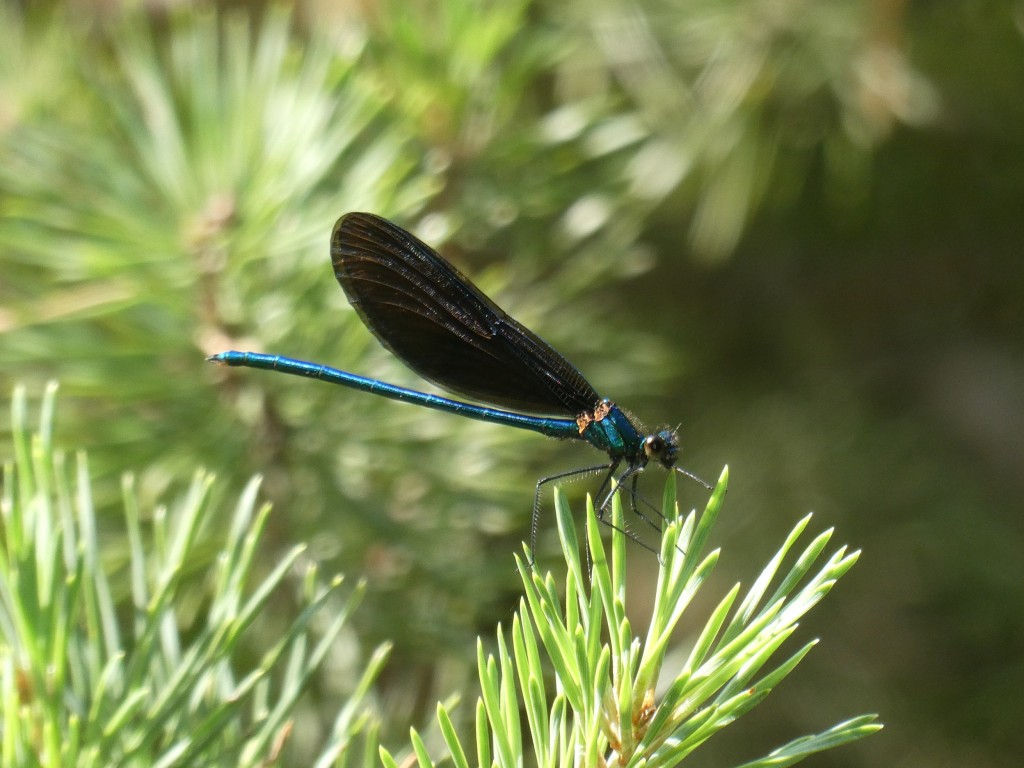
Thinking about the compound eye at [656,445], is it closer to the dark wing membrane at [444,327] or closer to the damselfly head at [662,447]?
the damselfly head at [662,447]

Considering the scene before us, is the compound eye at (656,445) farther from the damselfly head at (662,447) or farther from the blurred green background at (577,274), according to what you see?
the blurred green background at (577,274)

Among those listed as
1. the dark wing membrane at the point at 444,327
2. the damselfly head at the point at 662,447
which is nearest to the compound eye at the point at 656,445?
the damselfly head at the point at 662,447

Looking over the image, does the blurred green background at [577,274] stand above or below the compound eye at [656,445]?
above

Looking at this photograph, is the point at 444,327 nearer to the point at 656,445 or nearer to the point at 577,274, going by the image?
the point at 577,274

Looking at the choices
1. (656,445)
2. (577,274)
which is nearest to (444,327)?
(577,274)

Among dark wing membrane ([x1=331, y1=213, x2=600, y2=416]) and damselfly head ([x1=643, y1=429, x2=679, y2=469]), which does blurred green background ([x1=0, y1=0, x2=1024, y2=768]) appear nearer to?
dark wing membrane ([x1=331, y1=213, x2=600, y2=416])

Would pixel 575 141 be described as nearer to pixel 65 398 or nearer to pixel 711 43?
pixel 711 43
